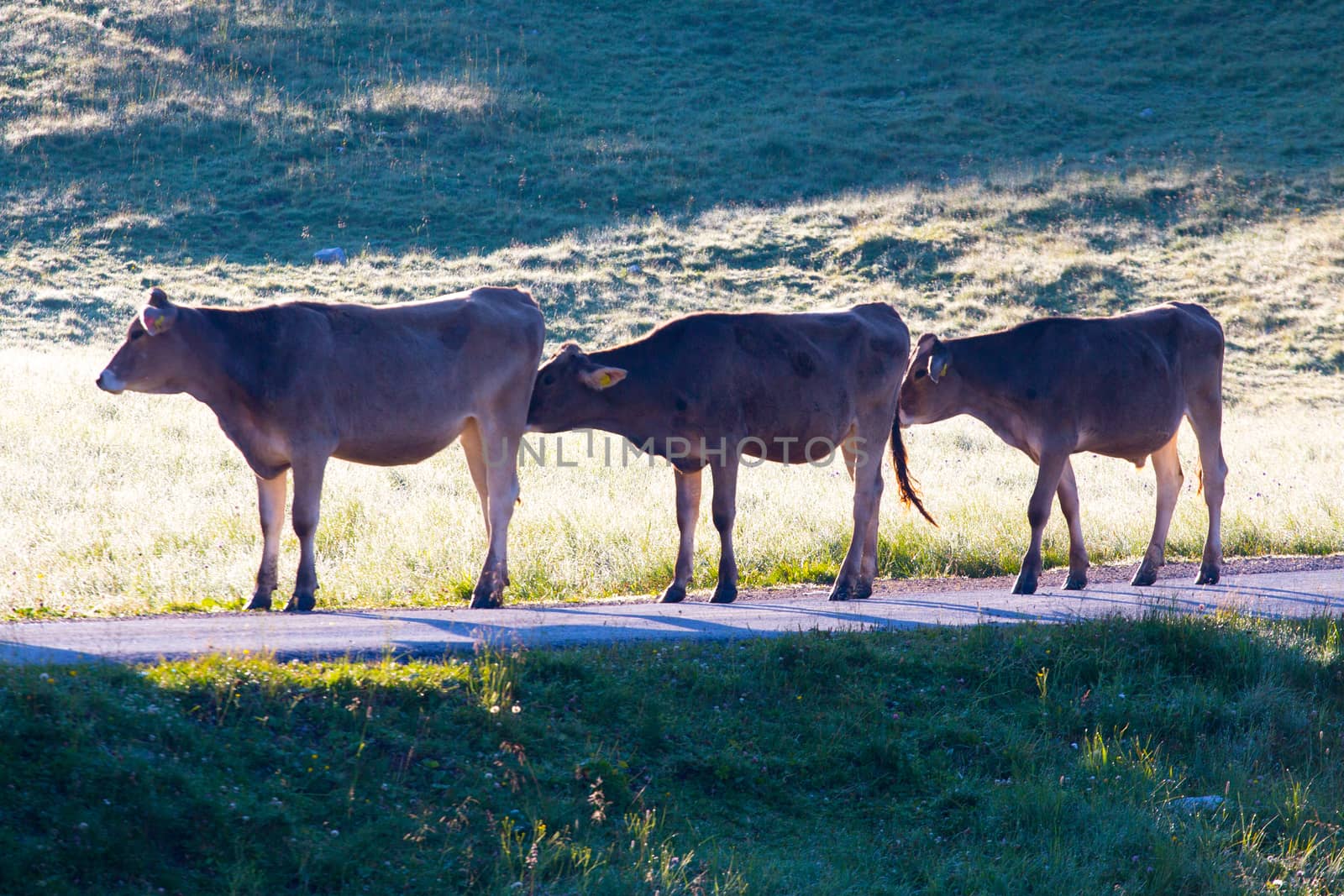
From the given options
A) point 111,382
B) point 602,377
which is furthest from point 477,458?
point 111,382

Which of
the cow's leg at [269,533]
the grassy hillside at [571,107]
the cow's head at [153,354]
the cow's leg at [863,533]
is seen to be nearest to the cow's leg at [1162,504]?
the cow's leg at [863,533]

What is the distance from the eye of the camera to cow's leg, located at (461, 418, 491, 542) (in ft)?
39.9

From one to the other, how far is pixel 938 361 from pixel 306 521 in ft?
20.0

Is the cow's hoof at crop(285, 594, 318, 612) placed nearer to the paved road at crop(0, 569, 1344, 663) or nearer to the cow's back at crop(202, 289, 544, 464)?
the paved road at crop(0, 569, 1344, 663)

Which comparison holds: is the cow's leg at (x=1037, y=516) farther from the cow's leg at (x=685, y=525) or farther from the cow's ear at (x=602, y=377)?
the cow's ear at (x=602, y=377)

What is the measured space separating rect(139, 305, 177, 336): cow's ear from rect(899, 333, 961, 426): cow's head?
6.77 meters

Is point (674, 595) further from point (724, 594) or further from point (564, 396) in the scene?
point (564, 396)

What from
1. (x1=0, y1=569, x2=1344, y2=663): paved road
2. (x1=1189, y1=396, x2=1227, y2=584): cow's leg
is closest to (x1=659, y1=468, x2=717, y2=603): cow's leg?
(x1=0, y1=569, x2=1344, y2=663): paved road

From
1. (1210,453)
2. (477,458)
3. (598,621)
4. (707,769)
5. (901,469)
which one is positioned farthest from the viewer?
(901,469)

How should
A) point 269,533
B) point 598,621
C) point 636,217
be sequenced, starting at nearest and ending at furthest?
point 598,621
point 269,533
point 636,217

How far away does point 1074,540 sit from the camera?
41.6 feet

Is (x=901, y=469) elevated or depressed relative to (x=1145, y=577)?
elevated

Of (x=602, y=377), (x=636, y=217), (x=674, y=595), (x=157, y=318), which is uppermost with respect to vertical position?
(x=636, y=217)

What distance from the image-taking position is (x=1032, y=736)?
8695 mm
